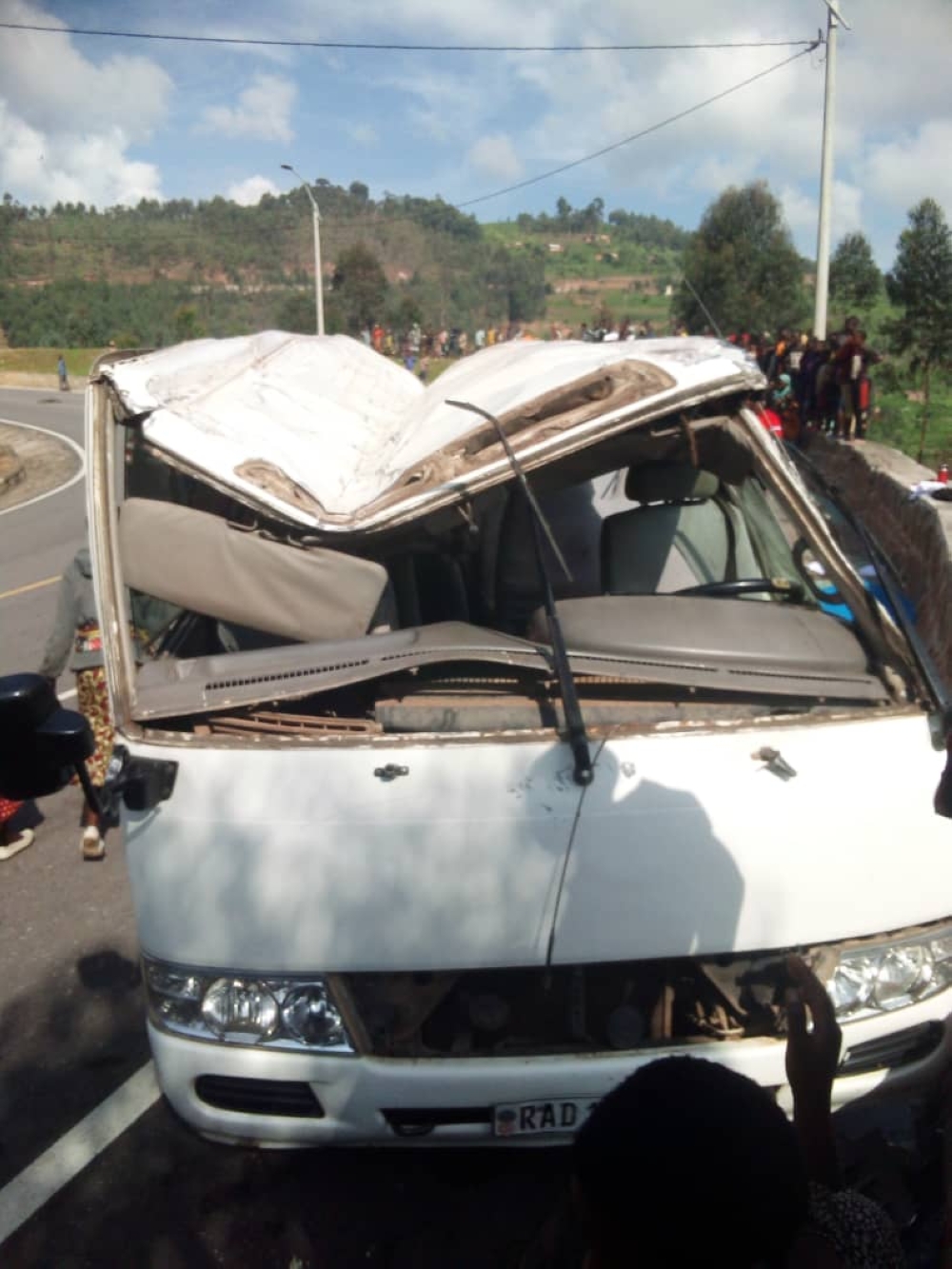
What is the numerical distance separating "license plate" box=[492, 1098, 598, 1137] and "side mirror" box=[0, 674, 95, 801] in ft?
4.06

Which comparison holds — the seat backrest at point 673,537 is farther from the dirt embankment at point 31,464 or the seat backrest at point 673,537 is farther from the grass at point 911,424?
the dirt embankment at point 31,464

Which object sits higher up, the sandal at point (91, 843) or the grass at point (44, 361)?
the grass at point (44, 361)

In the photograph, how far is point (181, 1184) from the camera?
298 cm

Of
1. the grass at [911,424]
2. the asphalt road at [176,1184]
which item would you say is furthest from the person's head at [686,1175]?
the grass at [911,424]

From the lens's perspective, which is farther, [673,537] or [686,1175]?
[673,537]

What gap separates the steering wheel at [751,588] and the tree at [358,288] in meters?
49.5

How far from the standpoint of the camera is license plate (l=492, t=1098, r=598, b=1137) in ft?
7.83

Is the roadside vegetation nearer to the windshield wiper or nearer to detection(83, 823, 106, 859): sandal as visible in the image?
the windshield wiper

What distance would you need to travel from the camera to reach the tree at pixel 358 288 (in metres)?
51.4

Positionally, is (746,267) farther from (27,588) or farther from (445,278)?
(445,278)

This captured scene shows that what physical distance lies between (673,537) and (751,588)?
43 centimetres

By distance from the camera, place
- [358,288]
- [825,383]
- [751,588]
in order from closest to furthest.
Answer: [751,588], [825,383], [358,288]

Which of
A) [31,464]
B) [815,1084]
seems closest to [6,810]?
[815,1084]

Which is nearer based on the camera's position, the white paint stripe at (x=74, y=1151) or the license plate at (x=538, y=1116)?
the license plate at (x=538, y=1116)
